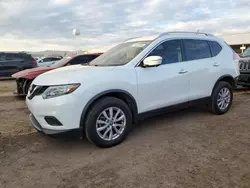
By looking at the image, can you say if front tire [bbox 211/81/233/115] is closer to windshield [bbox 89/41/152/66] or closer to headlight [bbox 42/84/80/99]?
windshield [bbox 89/41/152/66]

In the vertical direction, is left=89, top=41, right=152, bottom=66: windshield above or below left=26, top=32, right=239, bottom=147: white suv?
above

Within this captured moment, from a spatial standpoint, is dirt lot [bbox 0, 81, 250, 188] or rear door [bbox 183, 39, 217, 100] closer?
dirt lot [bbox 0, 81, 250, 188]

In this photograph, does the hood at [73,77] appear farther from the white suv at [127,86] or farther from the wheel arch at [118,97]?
the wheel arch at [118,97]

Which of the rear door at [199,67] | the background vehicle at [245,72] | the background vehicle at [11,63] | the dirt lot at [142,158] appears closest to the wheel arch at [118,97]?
the dirt lot at [142,158]

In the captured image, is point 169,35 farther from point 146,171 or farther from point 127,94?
point 146,171

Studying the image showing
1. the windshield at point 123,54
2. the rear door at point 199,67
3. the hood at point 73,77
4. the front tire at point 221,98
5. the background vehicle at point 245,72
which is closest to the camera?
the hood at point 73,77

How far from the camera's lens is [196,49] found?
201 inches

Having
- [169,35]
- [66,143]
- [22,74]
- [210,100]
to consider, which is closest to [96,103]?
[66,143]

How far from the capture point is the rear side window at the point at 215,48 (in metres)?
5.42

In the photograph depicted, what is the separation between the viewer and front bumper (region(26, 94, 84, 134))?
3.45 metres

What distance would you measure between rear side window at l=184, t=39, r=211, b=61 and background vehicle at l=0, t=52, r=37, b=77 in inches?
466

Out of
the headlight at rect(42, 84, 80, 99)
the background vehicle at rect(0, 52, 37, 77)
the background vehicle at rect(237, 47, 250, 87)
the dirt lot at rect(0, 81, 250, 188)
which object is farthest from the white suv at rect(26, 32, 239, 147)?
the background vehicle at rect(0, 52, 37, 77)

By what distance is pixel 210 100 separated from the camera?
17.6 ft

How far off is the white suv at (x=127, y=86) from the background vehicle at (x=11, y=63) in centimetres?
1099
